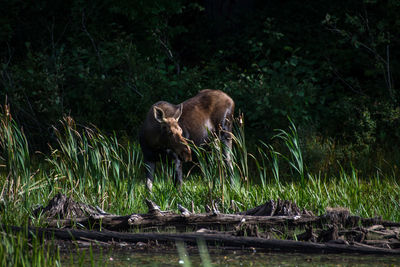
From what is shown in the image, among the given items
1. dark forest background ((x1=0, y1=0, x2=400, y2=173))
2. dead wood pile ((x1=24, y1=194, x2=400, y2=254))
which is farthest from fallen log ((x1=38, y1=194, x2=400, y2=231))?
dark forest background ((x1=0, y1=0, x2=400, y2=173))

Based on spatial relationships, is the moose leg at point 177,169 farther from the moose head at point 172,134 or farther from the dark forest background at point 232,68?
the dark forest background at point 232,68

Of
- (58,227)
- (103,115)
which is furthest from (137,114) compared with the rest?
(58,227)

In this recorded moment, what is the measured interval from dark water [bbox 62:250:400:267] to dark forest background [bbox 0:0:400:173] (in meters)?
5.88

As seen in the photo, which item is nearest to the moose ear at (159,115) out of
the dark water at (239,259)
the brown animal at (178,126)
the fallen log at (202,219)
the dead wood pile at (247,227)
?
the brown animal at (178,126)

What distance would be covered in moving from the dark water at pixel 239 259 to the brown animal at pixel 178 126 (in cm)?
218

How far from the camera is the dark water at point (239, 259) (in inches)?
175

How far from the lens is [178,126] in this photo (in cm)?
812

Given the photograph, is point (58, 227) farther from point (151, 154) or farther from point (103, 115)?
point (103, 115)

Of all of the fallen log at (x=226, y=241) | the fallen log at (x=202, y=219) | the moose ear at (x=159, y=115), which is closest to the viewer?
the fallen log at (x=226, y=241)

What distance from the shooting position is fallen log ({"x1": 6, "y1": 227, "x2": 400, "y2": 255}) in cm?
470

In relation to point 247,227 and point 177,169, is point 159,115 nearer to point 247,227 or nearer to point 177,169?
point 177,169

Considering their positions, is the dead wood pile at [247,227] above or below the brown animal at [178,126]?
below

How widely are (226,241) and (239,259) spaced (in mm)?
339

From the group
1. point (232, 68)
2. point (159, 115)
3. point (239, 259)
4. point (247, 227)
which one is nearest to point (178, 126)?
point (159, 115)
